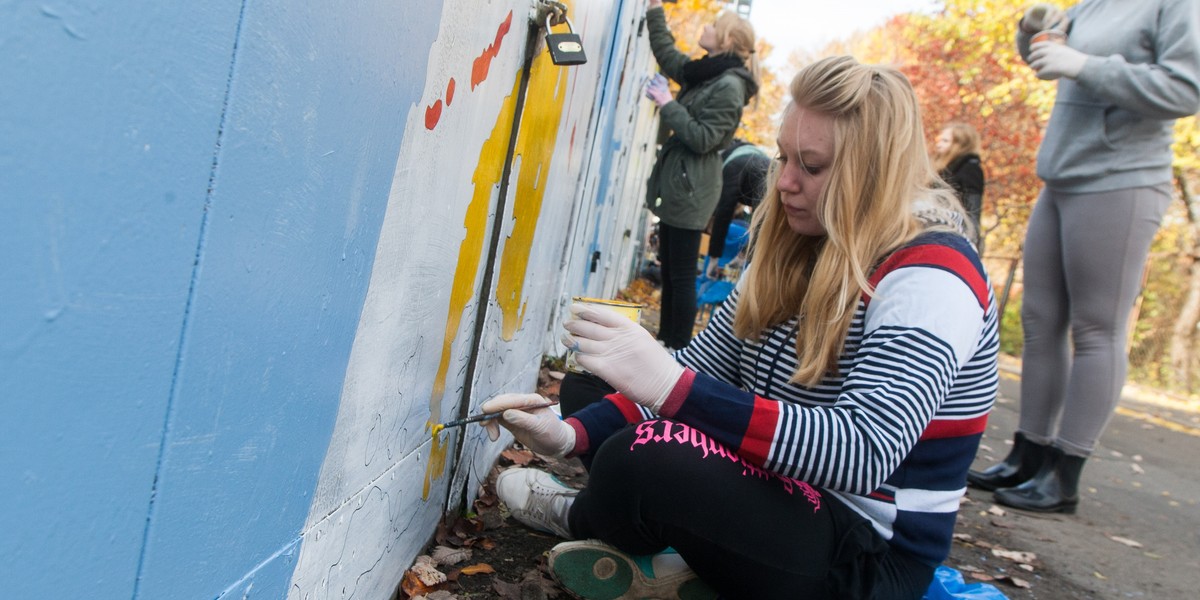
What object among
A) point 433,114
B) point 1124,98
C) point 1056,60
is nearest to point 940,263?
point 433,114

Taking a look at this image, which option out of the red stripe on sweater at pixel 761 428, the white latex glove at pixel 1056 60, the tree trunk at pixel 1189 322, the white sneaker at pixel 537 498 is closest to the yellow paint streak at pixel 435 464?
the white sneaker at pixel 537 498

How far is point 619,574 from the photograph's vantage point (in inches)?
84.3

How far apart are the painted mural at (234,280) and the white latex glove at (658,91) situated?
3.37 metres

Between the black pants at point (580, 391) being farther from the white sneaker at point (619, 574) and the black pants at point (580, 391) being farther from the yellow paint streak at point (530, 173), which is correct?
the white sneaker at point (619, 574)

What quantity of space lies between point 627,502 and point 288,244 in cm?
109

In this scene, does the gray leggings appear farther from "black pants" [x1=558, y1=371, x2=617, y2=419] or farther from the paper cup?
"black pants" [x1=558, y1=371, x2=617, y2=419]

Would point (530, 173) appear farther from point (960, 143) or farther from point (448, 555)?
point (960, 143)

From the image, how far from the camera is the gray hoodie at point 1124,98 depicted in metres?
3.28

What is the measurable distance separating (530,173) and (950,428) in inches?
52.2

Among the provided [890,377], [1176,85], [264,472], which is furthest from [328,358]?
[1176,85]

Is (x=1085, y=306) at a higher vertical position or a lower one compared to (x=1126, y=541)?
higher

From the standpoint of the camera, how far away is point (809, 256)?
221cm

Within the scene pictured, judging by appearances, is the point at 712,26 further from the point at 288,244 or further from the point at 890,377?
the point at 288,244

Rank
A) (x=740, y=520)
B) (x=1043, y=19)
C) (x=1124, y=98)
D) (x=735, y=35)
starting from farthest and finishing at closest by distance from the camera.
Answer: (x=735, y=35)
(x=1043, y=19)
(x=1124, y=98)
(x=740, y=520)
